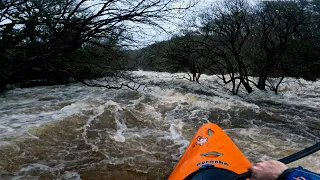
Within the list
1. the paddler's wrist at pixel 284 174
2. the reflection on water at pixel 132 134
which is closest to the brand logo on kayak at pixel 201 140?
the reflection on water at pixel 132 134

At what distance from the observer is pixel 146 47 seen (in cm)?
422

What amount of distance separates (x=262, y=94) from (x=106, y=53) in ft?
23.2

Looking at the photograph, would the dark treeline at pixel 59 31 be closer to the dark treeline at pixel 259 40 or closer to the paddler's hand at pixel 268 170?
the paddler's hand at pixel 268 170

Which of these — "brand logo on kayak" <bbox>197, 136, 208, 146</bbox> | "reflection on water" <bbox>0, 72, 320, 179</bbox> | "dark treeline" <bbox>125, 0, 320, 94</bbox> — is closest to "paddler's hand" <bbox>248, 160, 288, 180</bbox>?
"brand logo on kayak" <bbox>197, 136, 208, 146</bbox>

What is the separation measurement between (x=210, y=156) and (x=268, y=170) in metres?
1.67

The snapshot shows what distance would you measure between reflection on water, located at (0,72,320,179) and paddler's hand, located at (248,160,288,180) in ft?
8.35

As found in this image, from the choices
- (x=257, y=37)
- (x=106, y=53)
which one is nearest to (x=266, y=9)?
(x=257, y=37)

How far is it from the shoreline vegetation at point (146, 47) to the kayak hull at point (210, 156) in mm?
1419

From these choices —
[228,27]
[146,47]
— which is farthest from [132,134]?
[228,27]

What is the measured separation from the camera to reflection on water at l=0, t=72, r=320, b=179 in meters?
4.09

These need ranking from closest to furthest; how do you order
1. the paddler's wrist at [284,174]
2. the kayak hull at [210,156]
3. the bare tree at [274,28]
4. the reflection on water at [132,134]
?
the paddler's wrist at [284,174], the kayak hull at [210,156], the reflection on water at [132,134], the bare tree at [274,28]

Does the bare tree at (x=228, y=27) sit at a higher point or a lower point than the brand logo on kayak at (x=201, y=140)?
higher

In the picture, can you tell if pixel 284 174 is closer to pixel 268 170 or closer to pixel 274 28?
pixel 268 170

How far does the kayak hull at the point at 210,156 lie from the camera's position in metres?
2.83
